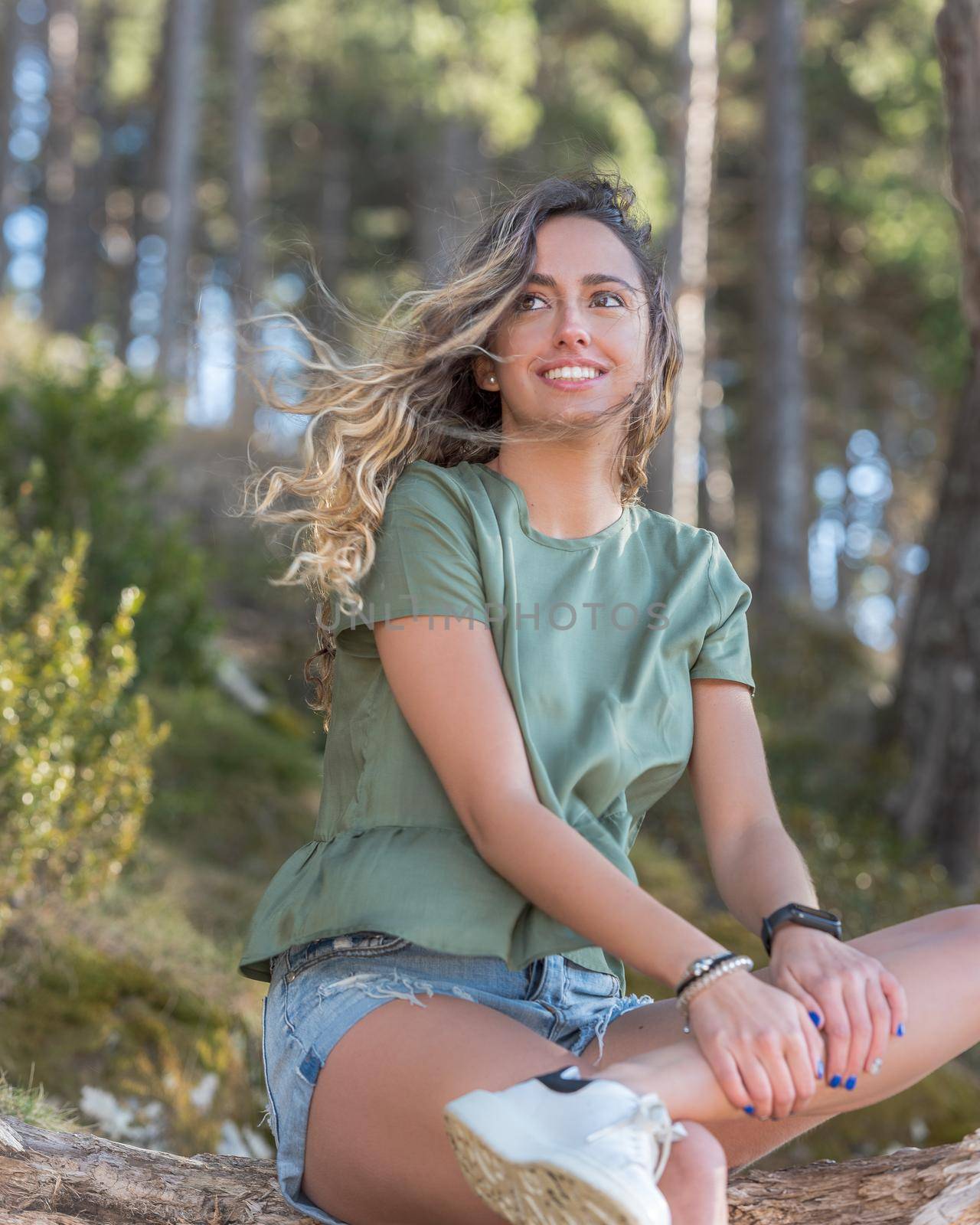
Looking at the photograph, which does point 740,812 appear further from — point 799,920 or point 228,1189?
point 228,1189

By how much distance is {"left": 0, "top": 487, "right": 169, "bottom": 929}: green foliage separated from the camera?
346cm

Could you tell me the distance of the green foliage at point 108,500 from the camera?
5879 millimetres

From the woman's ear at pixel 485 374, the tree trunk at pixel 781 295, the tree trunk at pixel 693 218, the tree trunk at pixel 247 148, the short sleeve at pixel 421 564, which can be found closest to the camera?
the short sleeve at pixel 421 564

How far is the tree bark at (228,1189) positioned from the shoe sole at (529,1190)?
679mm

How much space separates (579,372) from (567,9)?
16.1 meters

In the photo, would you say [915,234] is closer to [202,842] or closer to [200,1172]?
[202,842]

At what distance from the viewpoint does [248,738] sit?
598 cm

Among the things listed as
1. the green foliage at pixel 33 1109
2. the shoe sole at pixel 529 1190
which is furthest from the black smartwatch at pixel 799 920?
the green foliage at pixel 33 1109

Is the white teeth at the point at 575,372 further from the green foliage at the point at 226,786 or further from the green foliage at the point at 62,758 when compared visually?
the green foliage at the point at 226,786

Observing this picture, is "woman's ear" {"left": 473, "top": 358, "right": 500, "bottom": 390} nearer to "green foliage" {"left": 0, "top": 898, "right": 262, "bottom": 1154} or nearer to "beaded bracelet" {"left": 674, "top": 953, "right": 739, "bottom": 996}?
"beaded bracelet" {"left": 674, "top": 953, "right": 739, "bottom": 996}

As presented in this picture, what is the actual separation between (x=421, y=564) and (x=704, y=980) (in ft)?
2.65

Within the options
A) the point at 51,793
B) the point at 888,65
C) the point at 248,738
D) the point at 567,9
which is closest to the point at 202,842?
the point at 248,738

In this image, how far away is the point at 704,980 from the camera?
1800mm

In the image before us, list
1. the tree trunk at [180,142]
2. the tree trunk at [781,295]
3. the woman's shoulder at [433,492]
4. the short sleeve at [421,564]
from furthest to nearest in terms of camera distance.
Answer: the tree trunk at [180,142]
the tree trunk at [781,295]
the woman's shoulder at [433,492]
the short sleeve at [421,564]
